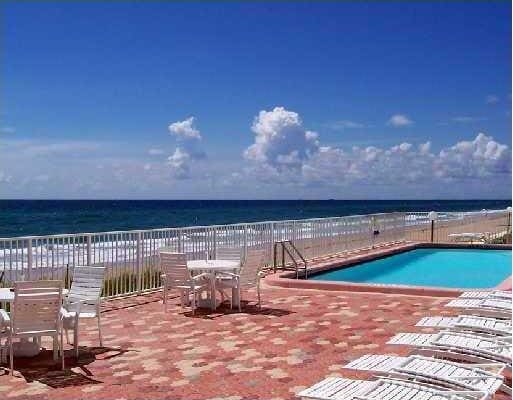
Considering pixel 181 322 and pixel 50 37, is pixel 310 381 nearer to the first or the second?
pixel 181 322

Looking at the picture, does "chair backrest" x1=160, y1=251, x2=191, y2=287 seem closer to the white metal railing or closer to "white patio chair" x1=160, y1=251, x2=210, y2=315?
"white patio chair" x1=160, y1=251, x2=210, y2=315

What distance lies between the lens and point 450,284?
15.5 m

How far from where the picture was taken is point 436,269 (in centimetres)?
1758

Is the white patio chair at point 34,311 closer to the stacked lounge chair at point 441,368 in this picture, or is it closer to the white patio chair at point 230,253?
the stacked lounge chair at point 441,368

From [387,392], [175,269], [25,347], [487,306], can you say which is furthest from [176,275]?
[387,392]

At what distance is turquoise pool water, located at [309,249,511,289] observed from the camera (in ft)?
50.4

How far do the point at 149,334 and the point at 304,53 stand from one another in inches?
414

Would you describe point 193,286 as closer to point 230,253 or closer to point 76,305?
point 230,253

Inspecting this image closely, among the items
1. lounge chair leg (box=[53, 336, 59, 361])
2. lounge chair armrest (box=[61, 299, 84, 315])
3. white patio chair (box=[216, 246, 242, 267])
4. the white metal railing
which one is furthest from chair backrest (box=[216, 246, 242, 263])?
lounge chair leg (box=[53, 336, 59, 361])

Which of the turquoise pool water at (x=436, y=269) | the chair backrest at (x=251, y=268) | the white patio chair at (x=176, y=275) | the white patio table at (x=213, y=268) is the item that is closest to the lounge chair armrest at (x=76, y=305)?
the white patio chair at (x=176, y=275)

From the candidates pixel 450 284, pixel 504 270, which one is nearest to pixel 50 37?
pixel 450 284

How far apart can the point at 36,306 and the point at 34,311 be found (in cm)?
6

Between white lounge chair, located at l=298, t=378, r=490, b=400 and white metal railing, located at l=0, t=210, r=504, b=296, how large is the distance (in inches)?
233

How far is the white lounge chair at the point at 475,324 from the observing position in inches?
238
